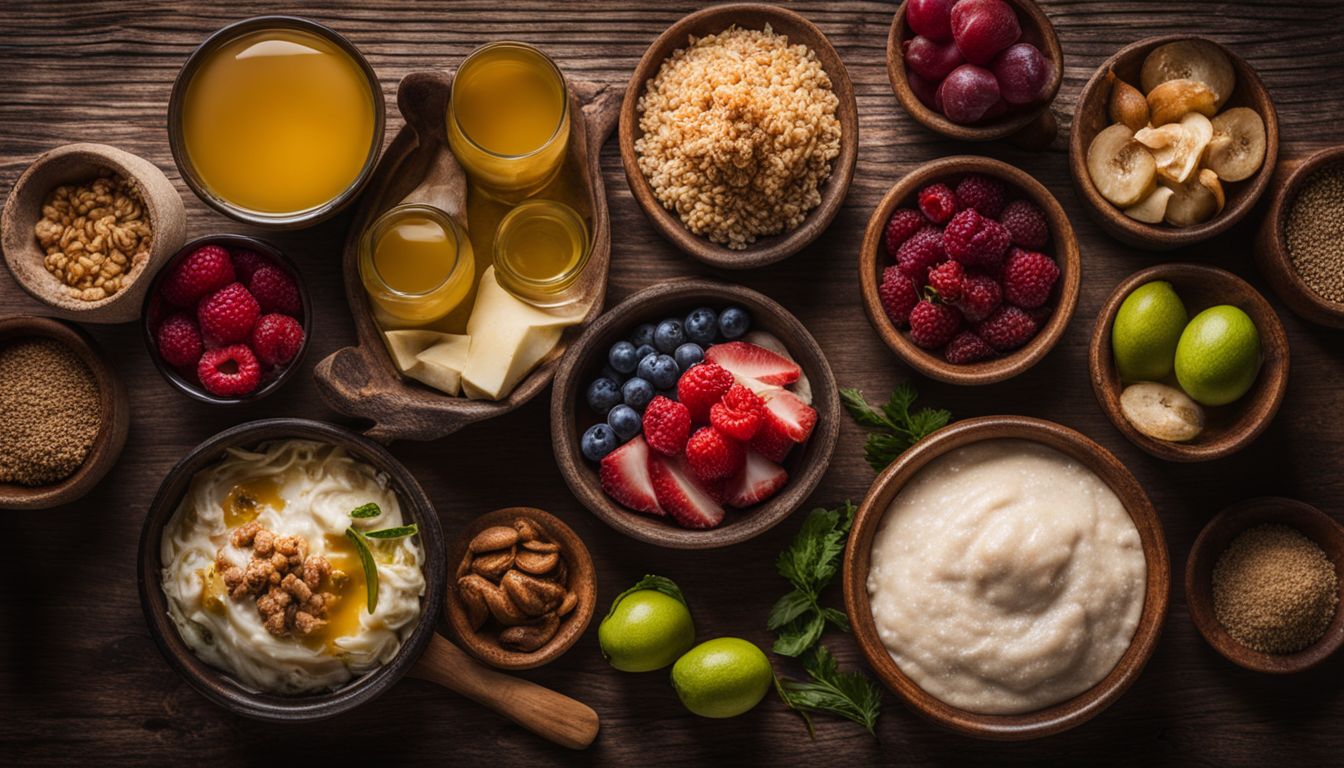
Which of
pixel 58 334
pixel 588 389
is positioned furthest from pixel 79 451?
pixel 588 389

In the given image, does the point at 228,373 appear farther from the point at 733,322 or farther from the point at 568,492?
the point at 733,322

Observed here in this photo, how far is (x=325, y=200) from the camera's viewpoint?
207 cm

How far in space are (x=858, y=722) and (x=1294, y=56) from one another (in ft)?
6.38

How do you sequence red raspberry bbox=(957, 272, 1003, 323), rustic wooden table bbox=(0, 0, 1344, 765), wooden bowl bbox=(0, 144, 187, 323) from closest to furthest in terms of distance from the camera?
wooden bowl bbox=(0, 144, 187, 323) < red raspberry bbox=(957, 272, 1003, 323) < rustic wooden table bbox=(0, 0, 1344, 765)

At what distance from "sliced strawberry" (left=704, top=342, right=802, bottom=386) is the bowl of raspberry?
0.92 metres

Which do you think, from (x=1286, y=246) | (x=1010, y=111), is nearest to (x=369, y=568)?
(x=1010, y=111)

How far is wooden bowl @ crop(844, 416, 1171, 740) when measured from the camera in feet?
6.74

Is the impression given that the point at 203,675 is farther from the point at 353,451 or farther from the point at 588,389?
the point at 588,389

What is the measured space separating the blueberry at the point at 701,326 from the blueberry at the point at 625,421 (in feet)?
0.72

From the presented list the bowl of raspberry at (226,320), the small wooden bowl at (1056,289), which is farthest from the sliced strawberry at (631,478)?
the bowl of raspberry at (226,320)

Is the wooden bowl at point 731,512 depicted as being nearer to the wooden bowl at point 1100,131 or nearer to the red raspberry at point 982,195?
the red raspberry at point 982,195

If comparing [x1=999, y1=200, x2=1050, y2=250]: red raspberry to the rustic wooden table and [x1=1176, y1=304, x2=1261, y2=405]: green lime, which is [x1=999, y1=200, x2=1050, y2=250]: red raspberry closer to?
the rustic wooden table

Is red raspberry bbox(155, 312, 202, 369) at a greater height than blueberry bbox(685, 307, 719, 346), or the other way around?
blueberry bbox(685, 307, 719, 346)

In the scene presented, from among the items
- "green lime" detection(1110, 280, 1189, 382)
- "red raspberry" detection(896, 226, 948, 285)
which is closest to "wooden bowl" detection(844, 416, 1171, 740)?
"green lime" detection(1110, 280, 1189, 382)
